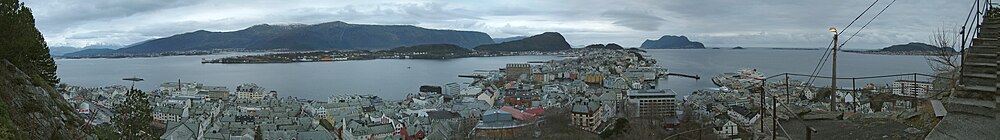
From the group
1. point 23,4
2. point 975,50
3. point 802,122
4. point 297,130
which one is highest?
point 23,4

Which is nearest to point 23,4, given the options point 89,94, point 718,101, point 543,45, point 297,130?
point 297,130

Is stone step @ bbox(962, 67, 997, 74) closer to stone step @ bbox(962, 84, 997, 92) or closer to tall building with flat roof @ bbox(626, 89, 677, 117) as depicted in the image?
stone step @ bbox(962, 84, 997, 92)

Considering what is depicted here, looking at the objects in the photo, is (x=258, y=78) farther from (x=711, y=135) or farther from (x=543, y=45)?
(x=543, y=45)

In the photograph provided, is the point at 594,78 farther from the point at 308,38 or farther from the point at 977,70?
the point at 308,38

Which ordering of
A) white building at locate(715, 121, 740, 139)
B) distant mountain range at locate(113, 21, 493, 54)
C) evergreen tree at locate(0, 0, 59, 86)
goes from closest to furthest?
evergreen tree at locate(0, 0, 59, 86) → white building at locate(715, 121, 740, 139) → distant mountain range at locate(113, 21, 493, 54)

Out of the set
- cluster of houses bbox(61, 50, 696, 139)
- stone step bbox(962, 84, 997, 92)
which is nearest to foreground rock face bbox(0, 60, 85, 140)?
stone step bbox(962, 84, 997, 92)

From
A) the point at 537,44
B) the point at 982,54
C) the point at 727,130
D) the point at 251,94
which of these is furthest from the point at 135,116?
the point at 537,44

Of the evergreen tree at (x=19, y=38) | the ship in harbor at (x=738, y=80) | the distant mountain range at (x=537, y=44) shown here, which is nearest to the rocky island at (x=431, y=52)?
the distant mountain range at (x=537, y=44)
